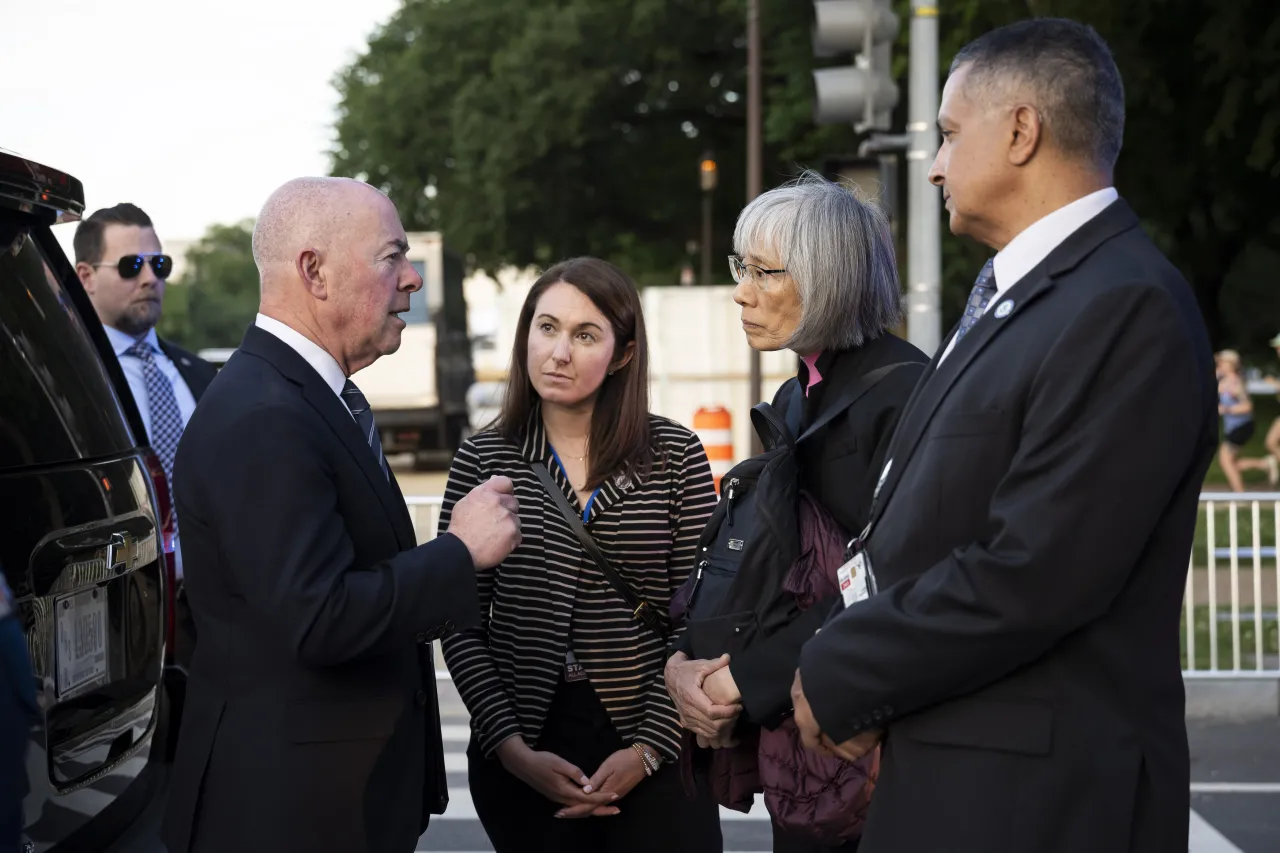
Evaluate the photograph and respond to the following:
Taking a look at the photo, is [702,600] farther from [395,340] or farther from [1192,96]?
[1192,96]

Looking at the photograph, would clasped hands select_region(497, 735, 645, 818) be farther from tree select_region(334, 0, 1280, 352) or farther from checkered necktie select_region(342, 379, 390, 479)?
tree select_region(334, 0, 1280, 352)

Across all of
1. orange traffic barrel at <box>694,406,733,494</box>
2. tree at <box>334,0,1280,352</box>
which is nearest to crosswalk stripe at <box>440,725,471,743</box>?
orange traffic barrel at <box>694,406,733,494</box>

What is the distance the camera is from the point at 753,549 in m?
3.05

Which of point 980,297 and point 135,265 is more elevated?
point 135,265

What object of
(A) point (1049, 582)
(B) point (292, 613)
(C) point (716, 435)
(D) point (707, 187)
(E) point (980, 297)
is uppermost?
(D) point (707, 187)

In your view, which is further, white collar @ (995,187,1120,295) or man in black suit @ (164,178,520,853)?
man in black suit @ (164,178,520,853)

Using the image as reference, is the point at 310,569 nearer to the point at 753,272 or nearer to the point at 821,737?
the point at 821,737

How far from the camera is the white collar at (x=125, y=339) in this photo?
6.51m

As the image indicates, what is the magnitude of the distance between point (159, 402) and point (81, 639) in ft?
11.6

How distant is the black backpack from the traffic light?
6.59m

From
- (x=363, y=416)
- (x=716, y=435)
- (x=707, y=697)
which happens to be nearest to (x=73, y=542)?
(x=363, y=416)

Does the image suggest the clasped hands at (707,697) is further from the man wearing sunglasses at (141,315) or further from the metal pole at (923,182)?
the metal pole at (923,182)

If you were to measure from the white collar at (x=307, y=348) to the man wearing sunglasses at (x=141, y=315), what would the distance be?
357 cm

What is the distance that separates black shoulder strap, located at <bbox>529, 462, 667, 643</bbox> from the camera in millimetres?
3723
